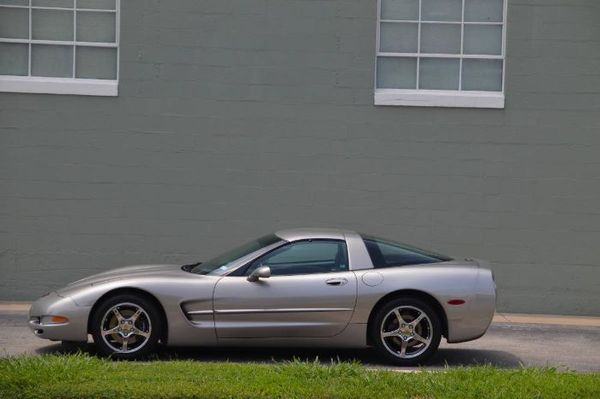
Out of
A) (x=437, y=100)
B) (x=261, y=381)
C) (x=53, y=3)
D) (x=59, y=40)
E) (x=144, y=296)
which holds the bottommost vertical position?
(x=261, y=381)

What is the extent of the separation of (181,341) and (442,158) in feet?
16.8

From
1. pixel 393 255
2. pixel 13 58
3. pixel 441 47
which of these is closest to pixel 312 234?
pixel 393 255

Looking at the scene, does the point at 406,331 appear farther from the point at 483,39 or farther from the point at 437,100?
the point at 483,39

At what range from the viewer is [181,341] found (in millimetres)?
9070

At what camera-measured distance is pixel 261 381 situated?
777 centimetres

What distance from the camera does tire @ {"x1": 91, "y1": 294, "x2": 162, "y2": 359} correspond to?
355 inches

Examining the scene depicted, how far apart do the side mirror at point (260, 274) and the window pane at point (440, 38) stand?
16.7ft

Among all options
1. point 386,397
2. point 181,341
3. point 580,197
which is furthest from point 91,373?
point 580,197

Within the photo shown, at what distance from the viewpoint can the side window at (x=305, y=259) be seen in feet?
30.6

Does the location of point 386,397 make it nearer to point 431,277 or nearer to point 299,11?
point 431,277

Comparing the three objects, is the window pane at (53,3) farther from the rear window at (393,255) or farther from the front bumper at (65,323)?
the rear window at (393,255)

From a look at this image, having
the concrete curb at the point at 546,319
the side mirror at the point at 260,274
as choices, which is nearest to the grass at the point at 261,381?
the side mirror at the point at 260,274

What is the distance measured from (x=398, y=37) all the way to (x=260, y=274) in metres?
5.15

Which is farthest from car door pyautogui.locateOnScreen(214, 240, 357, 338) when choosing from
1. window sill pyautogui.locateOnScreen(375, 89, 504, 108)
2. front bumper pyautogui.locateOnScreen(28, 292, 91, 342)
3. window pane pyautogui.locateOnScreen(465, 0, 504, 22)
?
window pane pyautogui.locateOnScreen(465, 0, 504, 22)
